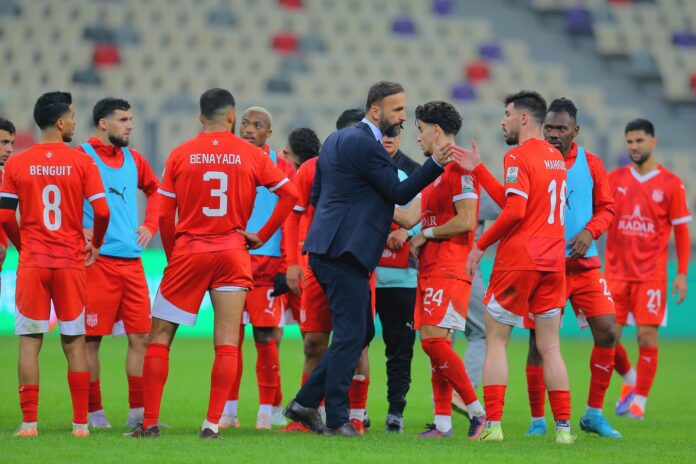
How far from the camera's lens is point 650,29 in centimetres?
2683

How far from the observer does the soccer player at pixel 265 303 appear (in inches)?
344

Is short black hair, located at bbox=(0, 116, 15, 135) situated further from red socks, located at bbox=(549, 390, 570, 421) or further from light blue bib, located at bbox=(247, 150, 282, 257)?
red socks, located at bbox=(549, 390, 570, 421)

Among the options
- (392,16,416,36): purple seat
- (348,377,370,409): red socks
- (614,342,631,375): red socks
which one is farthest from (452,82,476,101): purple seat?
(348,377,370,409): red socks

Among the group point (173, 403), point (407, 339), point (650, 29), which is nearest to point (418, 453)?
point (407, 339)

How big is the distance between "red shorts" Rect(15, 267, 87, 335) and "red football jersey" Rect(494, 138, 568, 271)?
284cm

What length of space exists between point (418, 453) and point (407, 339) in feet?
6.73

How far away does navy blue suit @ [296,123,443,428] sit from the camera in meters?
7.46

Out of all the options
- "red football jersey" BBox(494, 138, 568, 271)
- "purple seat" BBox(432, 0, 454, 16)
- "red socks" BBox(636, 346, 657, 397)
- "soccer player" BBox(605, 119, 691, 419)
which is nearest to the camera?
"red football jersey" BBox(494, 138, 568, 271)

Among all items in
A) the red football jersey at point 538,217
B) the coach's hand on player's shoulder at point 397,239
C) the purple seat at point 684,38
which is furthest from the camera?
the purple seat at point 684,38

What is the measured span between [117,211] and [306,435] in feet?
7.61

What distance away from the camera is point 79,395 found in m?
7.62

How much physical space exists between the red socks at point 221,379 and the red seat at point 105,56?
1563 cm

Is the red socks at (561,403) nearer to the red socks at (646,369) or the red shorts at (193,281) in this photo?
the red shorts at (193,281)

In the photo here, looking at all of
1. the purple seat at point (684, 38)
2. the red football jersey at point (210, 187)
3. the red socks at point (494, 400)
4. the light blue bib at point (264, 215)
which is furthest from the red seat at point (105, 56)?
the red socks at point (494, 400)
